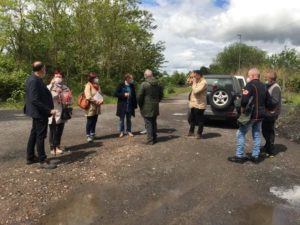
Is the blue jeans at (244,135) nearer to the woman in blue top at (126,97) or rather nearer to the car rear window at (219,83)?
the woman in blue top at (126,97)

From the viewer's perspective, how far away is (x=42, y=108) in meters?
6.68

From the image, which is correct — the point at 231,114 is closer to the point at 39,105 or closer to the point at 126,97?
the point at 126,97

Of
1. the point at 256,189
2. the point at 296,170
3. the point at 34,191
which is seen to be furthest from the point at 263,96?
the point at 34,191

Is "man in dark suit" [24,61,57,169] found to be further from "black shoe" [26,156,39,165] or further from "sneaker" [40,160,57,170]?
"black shoe" [26,156,39,165]

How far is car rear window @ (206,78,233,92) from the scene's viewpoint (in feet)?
38.1

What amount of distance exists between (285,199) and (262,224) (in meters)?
1.22

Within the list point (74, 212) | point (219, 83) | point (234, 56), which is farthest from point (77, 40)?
point (234, 56)

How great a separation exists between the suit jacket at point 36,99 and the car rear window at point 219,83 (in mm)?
5931

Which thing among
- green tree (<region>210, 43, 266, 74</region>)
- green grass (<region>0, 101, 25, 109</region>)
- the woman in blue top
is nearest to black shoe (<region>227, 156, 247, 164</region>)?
the woman in blue top

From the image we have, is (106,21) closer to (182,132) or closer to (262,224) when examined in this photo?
(182,132)

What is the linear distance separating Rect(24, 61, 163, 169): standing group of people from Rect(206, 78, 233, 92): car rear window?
2873mm

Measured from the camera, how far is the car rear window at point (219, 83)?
38.1 feet

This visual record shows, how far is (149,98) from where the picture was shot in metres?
9.03

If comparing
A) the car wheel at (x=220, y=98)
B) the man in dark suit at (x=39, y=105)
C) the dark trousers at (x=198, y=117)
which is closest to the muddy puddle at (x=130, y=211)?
the man in dark suit at (x=39, y=105)
